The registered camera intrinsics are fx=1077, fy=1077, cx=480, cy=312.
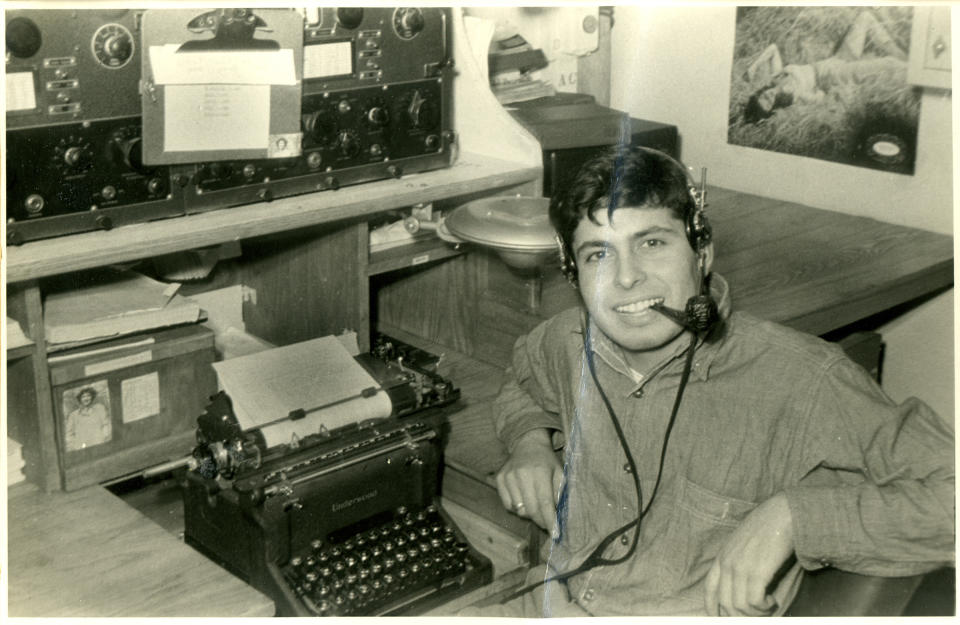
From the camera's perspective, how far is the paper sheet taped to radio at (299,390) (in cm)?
158

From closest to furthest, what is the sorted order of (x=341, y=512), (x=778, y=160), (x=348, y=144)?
(x=341, y=512), (x=348, y=144), (x=778, y=160)

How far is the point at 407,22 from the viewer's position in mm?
1894

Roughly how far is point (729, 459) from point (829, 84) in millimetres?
1280

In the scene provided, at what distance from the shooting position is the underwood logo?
64.4 inches

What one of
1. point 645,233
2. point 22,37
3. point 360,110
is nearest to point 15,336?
point 22,37

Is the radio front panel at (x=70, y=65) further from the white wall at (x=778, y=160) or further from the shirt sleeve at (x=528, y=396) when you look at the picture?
the white wall at (x=778, y=160)

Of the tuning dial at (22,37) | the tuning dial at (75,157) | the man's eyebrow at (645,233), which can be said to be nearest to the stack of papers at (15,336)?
the tuning dial at (75,157)

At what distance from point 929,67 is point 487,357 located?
110cm

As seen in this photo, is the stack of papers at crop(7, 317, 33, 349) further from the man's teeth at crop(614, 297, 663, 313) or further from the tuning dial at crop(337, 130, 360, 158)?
the man's teeth at crop(614, 297, 663, 313)

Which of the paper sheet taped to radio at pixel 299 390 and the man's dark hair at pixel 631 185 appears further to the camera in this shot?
the paper sheet taped to radio at pixel 299 390

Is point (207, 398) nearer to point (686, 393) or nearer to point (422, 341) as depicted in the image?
point (422, 341)

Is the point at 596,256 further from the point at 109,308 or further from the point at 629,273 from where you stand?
the point at 109,308

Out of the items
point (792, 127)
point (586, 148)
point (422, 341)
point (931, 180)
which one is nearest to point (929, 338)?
point (931, 180)

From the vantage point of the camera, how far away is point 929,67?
2.24 meters
